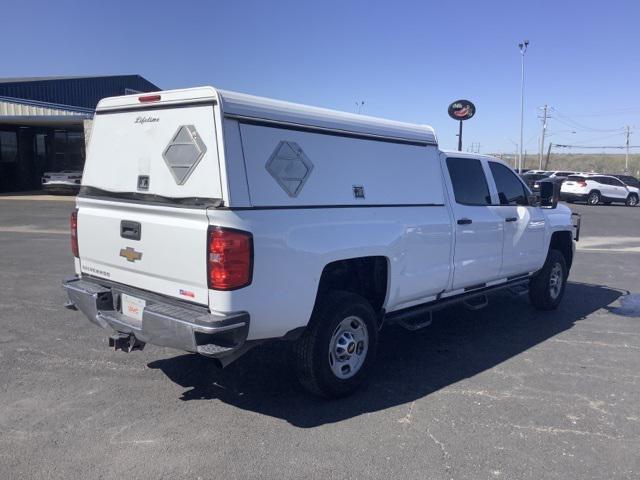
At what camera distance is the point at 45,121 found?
25422 millimetres

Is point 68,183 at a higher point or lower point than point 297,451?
higher

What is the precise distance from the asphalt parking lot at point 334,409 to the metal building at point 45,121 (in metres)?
21.3

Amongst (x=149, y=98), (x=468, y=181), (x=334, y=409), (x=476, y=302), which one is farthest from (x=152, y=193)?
(x=476, y=302)

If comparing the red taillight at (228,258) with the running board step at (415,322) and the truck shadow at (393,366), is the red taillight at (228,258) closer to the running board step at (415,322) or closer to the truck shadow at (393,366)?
the truck shadow at (393,366)

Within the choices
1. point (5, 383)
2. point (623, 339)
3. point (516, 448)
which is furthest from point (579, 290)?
point (5, 383)

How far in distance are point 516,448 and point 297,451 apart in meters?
Answer: 1.46

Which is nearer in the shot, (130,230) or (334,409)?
(130,230)

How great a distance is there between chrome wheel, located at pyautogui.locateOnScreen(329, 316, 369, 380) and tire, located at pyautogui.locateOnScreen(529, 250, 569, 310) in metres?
3.63

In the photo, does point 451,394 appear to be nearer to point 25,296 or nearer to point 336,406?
point 336,406

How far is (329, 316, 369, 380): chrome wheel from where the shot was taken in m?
4.46

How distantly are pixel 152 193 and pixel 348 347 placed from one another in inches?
76.2

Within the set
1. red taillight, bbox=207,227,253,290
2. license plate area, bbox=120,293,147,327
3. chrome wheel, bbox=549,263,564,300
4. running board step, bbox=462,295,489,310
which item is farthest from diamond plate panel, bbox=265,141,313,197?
chrome wheel, bbox=549,263,564,300

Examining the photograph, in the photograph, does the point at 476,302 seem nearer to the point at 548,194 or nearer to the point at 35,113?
the point at 548,194

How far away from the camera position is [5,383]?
462 cm
